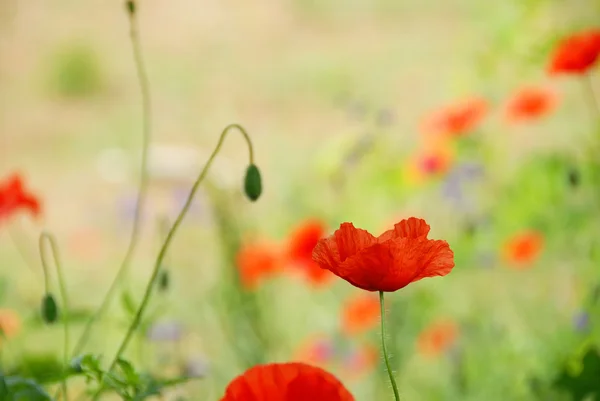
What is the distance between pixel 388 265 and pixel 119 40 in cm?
221

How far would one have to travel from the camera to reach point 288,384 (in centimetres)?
34

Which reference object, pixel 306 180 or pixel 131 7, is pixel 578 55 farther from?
pixel 306 180

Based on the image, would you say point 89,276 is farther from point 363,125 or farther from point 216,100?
point 363,125

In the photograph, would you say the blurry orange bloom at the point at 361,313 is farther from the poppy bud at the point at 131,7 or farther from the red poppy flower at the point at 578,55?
the poppy bud at the point at 131,7

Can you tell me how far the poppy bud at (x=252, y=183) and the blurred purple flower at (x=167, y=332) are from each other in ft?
2.10

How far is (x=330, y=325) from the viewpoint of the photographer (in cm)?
150

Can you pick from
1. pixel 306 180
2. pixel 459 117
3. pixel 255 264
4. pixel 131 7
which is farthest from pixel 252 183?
pixel 306 180

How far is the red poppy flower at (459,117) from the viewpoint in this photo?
1214 millimetres

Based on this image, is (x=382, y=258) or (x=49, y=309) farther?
(x=49, y=309)

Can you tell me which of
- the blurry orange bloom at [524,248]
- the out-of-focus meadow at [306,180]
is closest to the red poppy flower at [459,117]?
the out-of-focus meadow at [306,180]

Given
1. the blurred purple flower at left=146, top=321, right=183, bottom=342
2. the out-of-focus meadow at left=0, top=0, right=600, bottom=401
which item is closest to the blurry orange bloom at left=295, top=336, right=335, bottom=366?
the out-of-focus meadow at left=0, top=0, right=600, bottom=401

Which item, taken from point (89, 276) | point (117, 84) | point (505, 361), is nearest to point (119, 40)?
point (117, 84)

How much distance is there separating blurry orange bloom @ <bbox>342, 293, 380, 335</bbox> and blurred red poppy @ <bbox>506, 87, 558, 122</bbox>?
1.18 ft

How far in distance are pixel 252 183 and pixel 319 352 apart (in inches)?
34.6
